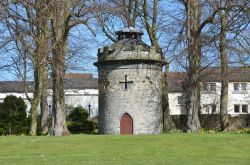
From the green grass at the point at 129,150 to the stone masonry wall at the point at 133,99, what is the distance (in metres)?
6.45

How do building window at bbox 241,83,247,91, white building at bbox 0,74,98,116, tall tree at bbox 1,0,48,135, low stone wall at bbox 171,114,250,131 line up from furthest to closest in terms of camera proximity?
white building at bbox 0,74,98,116, building window at bbox 241,83,247,91, low stone wall at bbox 171,114,250,131, tall tree at bbox 1,0,48,135

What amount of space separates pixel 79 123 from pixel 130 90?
41.2 ft

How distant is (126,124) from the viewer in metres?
32.6

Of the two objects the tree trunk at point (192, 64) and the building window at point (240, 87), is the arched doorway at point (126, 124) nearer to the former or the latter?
the tree trunk at point (192, 64)

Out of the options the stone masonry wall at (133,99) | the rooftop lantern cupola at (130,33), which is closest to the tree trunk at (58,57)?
the stone masonry wall at (133,99)

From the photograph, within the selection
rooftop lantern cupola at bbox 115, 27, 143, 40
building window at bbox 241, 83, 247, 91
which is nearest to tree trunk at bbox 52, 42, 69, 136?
rooftop lantern cupola at bbox 115, 27, 143, 40

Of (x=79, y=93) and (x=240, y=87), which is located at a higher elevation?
(x=240, y=87)

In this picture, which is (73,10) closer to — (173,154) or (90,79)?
(173,154)

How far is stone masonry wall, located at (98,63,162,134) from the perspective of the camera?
32.8 meters

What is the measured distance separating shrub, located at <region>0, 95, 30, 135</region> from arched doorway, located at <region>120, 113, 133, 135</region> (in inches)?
535

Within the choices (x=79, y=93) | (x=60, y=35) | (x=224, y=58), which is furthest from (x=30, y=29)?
(x=79, y=93)

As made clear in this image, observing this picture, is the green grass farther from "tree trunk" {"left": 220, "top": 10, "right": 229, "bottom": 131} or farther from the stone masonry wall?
"tree trunk" {"left": 220, "top": 10, "right": 229, "bottom": 131}

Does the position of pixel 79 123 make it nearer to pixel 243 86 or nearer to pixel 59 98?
pixel 59 98

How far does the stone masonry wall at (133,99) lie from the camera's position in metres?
32.8
